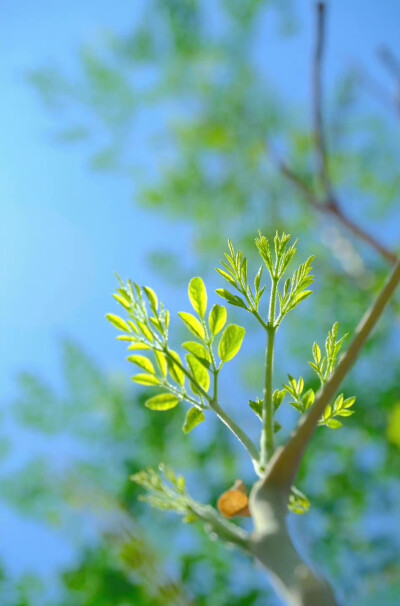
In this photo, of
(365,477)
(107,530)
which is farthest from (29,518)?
(107,530)

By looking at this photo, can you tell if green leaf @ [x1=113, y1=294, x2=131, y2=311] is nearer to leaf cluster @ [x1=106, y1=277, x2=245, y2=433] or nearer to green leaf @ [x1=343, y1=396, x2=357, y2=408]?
leaf cluster @ [x1=106, y1=277, x2=245, y2=433]

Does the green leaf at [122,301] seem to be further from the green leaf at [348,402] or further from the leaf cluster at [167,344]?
the green leaf at [348,402]

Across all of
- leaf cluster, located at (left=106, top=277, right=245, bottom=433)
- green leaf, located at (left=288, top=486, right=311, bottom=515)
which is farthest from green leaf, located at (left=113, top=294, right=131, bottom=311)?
green leaf, located at (left=288, top=486, right=311, bottom=515)

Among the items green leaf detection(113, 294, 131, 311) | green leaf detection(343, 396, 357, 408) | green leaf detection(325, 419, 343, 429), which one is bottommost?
green leaf detection(325, 419, 343, 429)

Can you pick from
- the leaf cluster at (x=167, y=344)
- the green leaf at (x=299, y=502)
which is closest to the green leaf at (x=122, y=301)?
the leaf cluster at (x=167, y=344)
